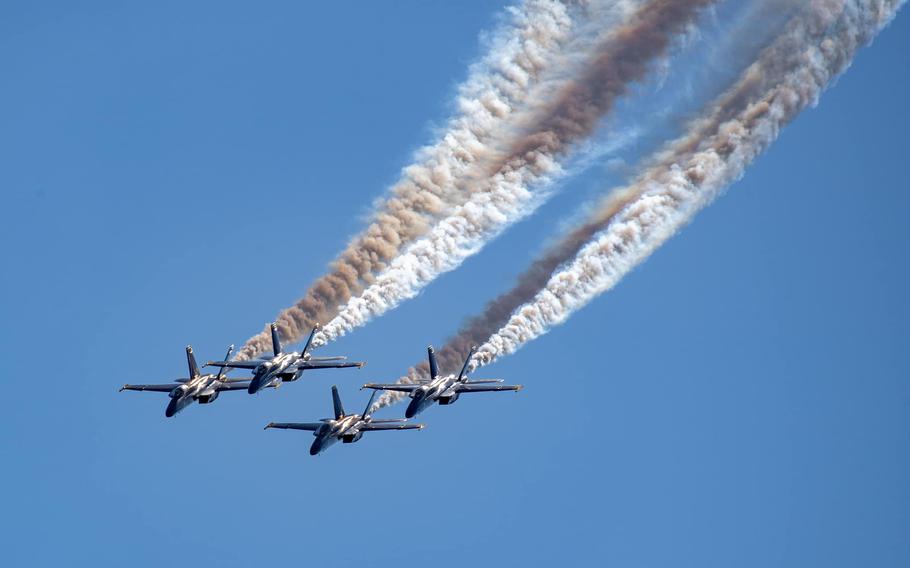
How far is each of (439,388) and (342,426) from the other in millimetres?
5928

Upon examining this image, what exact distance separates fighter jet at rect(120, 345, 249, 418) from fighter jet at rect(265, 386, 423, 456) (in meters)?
5.09

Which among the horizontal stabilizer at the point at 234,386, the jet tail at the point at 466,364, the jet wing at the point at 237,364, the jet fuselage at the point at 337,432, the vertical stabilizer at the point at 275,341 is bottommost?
the jet fuselage at the point at 337,432

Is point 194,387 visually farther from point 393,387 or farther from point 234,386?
point 393,387

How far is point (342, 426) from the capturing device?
86188 millimetres

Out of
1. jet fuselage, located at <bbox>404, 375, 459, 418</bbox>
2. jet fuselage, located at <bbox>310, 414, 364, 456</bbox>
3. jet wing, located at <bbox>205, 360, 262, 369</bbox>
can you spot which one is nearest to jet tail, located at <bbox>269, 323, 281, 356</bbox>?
jet wing, located at <bbox>205, 360, 262, 369</bbox>

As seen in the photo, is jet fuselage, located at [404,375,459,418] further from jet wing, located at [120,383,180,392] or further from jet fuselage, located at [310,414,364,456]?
jet wing, located at [120,383,180,392]

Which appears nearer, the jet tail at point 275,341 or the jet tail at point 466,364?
the jet tail at point 466,364

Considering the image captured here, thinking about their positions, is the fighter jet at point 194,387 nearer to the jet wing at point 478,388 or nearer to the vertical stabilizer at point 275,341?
the vertical stabilizer at point 275,341

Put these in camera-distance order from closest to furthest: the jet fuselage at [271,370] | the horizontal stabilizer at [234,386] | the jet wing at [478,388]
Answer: the jet wing at [478,388] → the jet fuselage at [271,370] → the horizontal stabilizer at [234,386]

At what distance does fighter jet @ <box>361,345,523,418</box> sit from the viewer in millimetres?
84062

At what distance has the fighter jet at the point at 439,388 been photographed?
84062 mm

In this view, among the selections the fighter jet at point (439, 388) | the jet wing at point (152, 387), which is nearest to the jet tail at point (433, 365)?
the fighter jet at point (439, 388)

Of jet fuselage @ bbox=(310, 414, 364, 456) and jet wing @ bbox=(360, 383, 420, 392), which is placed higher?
jet wing @ bbox=(360, 383, 420, 392)

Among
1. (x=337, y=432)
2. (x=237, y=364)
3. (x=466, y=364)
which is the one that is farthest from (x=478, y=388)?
(x=237, y=364)
